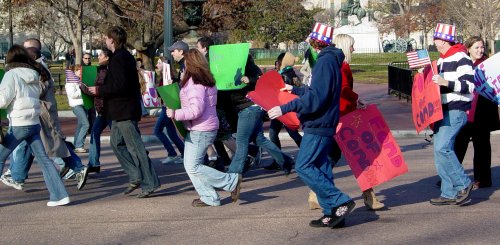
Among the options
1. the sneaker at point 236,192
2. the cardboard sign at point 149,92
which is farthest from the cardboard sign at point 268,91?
the cardboard sign at point 149,92

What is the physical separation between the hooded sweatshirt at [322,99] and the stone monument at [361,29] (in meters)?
67.6

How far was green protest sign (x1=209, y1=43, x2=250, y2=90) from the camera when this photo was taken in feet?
32.3

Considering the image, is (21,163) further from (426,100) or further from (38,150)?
(426,100)

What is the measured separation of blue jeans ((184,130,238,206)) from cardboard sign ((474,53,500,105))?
264 centimetres

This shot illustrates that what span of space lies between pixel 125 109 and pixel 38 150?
986 millimetres

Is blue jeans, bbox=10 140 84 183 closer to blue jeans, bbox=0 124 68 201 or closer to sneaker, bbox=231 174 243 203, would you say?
blue jeans, bbox=0 124 68 201

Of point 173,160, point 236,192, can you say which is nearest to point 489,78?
point 236,192

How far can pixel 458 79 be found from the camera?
8805 mm

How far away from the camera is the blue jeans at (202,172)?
891cm

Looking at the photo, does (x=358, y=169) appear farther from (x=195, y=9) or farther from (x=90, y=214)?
(x=195, y=9)

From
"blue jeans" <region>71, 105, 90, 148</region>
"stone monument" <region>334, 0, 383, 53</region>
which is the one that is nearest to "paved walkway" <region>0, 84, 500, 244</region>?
"blue jeans" <region>71, 105, 90, 148</region>

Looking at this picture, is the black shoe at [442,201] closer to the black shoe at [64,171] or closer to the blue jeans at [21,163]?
the black shoe at [64,171]

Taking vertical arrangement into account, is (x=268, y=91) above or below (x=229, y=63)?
below

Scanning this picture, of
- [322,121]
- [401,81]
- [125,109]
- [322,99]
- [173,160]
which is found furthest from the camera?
[401,81]
